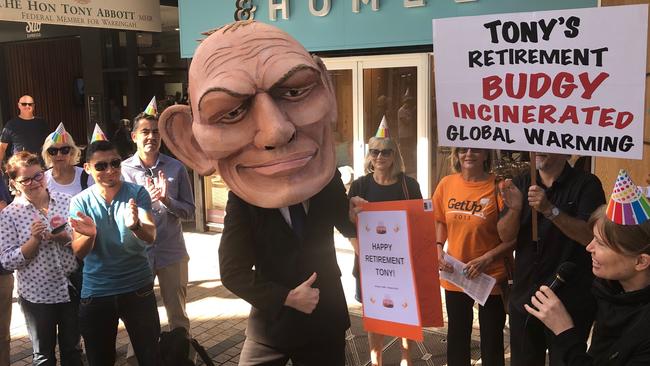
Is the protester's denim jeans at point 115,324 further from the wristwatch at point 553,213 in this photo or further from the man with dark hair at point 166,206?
the wristwatch at point 553,213

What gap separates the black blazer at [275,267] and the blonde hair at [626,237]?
1135 millimetres

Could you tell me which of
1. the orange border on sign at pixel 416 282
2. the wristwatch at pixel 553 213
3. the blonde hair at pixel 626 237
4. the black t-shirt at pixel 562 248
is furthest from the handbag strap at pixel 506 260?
the blonde hair at pixel 626 237

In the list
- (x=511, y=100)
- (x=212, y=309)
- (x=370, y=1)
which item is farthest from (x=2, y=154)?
(x=511, y=100)

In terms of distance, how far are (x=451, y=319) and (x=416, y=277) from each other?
3.70ft

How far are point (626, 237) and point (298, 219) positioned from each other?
129cm

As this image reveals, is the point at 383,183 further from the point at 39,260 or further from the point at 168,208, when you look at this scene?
the point at 39,260

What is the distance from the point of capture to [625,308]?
2.24m

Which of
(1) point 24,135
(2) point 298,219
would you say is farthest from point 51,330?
(1) point 24,135

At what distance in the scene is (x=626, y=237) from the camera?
225cm

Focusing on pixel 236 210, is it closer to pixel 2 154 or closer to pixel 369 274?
pixel 369 274

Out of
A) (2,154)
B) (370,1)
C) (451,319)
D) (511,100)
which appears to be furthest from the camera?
(2,154)

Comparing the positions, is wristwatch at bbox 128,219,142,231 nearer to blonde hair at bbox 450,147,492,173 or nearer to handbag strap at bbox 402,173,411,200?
handbag strap at bbox 402,173,411,200

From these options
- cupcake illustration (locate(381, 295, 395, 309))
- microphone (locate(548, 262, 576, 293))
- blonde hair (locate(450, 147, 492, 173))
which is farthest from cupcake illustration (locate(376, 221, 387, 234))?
blonde hair (locate(450, 147, 492, 173))

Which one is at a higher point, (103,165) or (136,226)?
(103,165)
